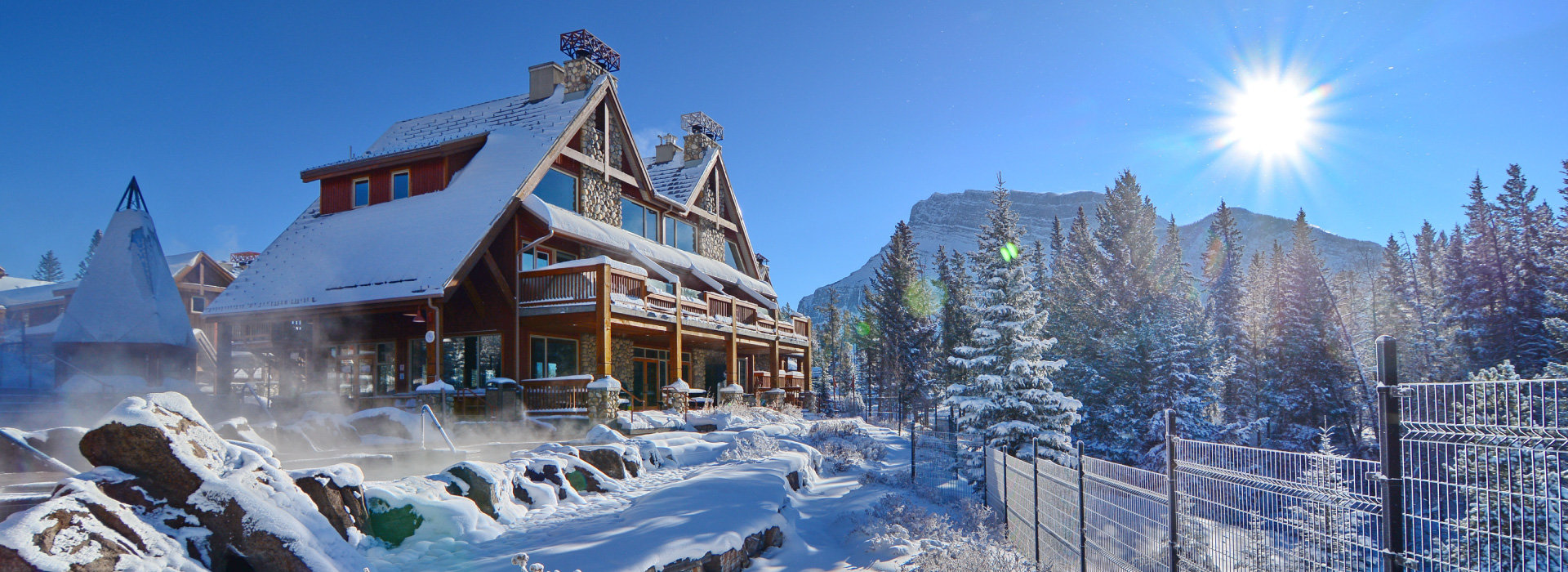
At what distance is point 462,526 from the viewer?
7.28 metres

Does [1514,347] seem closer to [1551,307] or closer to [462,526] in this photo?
[1551,307]

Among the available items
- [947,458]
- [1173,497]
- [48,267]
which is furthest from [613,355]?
[48,267]

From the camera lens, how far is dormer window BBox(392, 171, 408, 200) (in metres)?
21.7

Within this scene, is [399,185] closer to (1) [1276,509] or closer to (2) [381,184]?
(2) [381,184]

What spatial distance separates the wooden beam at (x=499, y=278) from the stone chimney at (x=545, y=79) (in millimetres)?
6561

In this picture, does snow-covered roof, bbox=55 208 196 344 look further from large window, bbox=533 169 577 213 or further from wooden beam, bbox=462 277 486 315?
large window, bbox=533 169 577 213

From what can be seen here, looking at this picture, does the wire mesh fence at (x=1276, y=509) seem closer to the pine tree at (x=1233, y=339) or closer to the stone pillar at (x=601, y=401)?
the stone pillar at (x=601, y=401)

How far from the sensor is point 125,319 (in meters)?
14.6

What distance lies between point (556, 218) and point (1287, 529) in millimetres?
17056

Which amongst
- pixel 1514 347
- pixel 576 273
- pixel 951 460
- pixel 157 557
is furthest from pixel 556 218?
pixel 1514 347

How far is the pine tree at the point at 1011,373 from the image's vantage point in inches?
748

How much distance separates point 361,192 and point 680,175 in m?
11.1

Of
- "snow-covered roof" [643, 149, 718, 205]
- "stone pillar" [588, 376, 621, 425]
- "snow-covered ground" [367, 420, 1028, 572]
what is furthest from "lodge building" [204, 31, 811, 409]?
"snow-covered ground" [367, 420, 1028, 572]

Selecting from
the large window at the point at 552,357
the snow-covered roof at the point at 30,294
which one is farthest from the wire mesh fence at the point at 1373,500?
the snow-covered roof at the point at 30,294
